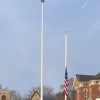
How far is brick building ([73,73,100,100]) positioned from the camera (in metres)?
111

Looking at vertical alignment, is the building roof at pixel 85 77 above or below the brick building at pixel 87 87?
above

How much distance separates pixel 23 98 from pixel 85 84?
219 feet

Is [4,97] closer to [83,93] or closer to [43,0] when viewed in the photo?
[83,93]

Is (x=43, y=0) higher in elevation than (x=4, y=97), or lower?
higher

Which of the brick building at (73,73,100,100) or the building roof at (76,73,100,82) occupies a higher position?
the building roof at (76,73,100,82)

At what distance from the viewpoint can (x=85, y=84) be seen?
116375 millimetres

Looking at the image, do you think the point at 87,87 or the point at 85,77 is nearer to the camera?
the point at 87,87

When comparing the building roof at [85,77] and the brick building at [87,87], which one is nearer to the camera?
the brick building at [87,87]

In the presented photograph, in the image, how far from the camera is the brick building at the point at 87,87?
111m

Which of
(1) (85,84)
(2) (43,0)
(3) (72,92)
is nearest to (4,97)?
(1) (85,84)

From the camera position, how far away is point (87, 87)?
115125 mm

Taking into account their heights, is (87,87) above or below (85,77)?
below

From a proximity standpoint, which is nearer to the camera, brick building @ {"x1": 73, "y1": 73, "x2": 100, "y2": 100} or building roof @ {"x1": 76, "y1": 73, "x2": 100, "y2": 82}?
brick building @ {"x1": 73, "y1": 73, "x2": 100, "y2": 100}

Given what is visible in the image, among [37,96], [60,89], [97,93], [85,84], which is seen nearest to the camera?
[97,93]
